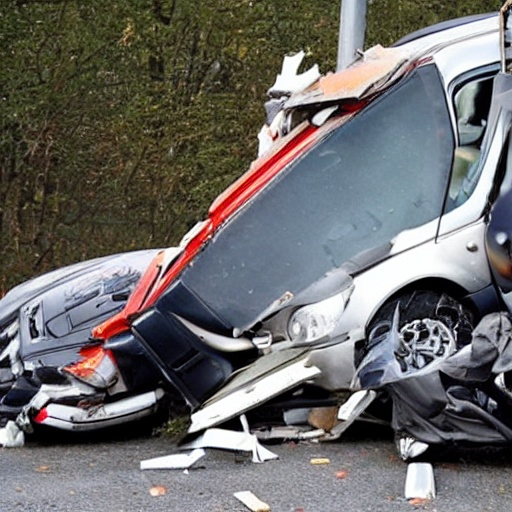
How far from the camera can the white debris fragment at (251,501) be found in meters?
4.50

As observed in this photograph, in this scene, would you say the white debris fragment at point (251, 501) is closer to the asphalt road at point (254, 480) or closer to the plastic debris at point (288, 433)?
the asphalt road at point (254, 480)

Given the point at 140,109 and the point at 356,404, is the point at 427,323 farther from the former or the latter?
the point at 140,109

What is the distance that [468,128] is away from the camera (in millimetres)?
5695

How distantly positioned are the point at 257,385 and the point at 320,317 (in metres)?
0.46

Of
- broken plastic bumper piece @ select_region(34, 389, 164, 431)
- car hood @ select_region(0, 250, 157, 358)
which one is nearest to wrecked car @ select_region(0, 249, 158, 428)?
car hood @ select_region(0, 250, 157, 358)

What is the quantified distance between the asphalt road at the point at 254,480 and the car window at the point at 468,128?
1.31 metres

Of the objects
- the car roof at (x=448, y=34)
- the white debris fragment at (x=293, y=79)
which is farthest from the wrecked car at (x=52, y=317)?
the car roof at (x=448, y=34)

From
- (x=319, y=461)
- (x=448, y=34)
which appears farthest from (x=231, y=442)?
(x=448, y=34)

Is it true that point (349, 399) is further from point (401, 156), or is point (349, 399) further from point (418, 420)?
point (401, 156)

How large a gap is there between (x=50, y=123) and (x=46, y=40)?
0.79 m

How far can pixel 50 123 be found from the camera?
425 inches

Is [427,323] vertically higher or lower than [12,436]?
higher

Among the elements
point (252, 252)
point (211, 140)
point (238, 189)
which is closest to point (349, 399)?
point (252, 252)

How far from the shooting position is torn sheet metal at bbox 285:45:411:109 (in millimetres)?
5750
